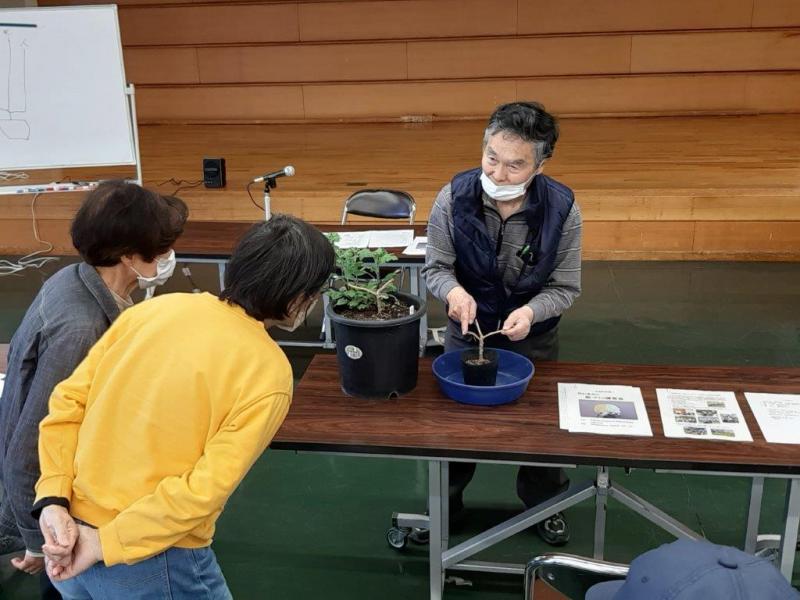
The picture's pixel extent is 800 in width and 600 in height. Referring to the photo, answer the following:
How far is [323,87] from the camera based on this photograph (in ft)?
28.5

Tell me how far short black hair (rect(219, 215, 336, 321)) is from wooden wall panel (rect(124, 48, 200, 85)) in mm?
8024

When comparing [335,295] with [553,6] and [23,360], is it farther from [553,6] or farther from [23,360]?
[553,6]

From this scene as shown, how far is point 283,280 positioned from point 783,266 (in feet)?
16.3

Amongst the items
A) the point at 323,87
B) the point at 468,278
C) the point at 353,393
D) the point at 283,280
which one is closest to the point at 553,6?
the point at 323,87

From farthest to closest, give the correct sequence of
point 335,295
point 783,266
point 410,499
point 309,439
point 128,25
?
point 128,25
point 783,266
point 410,499
point 335,295
point 309,439

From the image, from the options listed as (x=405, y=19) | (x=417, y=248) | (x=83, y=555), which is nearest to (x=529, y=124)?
(x=83, y=555)

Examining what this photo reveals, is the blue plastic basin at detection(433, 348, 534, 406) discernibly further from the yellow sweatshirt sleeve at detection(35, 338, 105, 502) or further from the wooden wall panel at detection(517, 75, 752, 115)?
the wooden wall panel at detection(517, 75, 752, 115)

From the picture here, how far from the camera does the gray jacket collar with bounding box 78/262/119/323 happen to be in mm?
1668

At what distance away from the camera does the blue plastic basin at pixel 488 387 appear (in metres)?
2.05

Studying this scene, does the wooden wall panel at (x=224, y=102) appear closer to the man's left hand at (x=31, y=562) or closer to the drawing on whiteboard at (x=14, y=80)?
the drawing on whiteboard at (x=14, y=80)

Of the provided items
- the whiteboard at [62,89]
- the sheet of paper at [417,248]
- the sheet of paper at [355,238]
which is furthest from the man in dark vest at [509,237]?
the whiteboard at [62,89]

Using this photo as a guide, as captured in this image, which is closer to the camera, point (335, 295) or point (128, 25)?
point (335, 295)

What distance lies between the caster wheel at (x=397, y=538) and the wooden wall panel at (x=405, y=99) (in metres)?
6.67

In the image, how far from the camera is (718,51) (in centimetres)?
815
